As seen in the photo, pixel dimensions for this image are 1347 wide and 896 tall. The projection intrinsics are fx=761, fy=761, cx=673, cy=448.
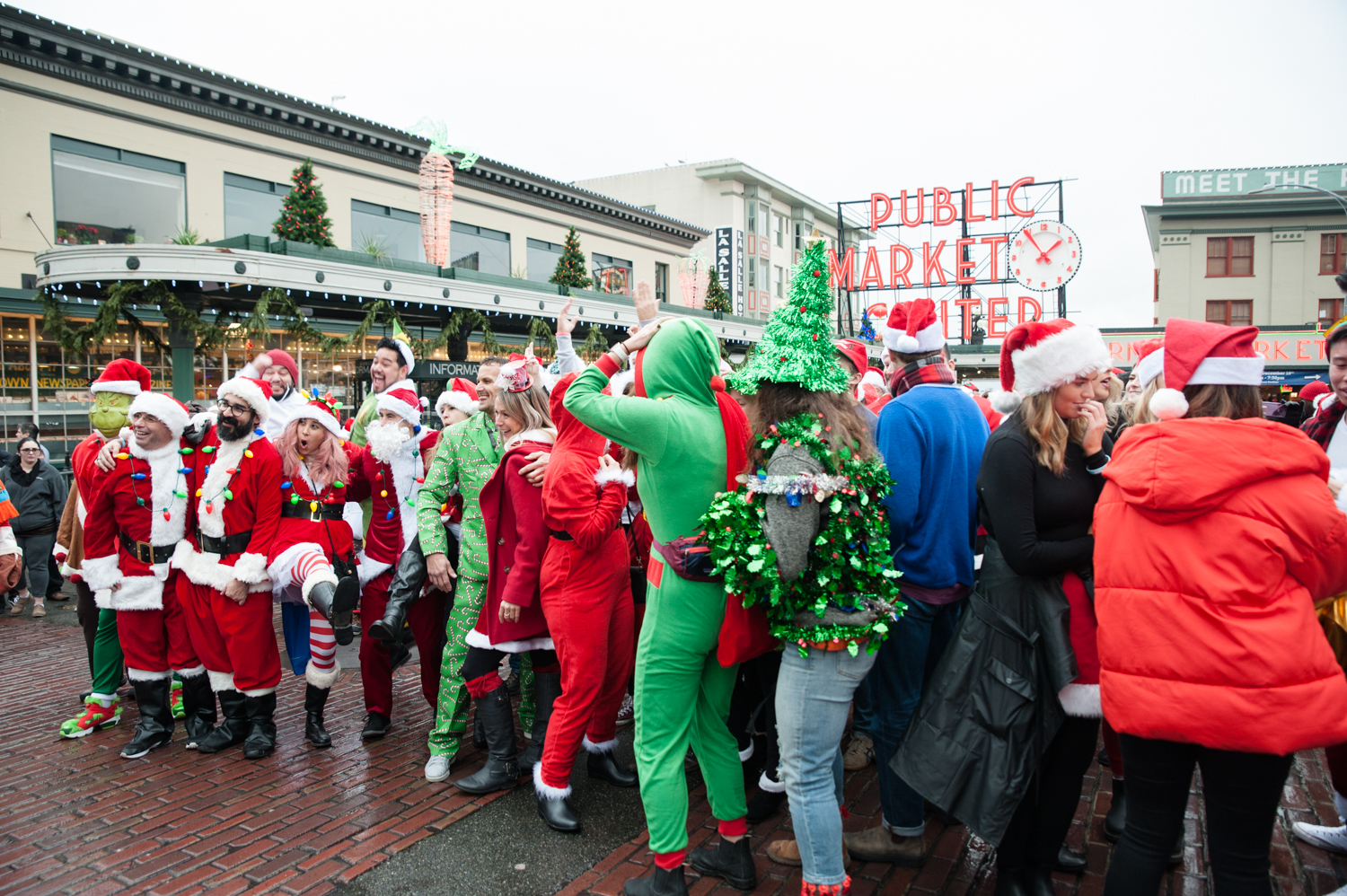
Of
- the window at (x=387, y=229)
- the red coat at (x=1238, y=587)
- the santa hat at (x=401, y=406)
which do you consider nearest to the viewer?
the red coat at (x=1238, y=587)

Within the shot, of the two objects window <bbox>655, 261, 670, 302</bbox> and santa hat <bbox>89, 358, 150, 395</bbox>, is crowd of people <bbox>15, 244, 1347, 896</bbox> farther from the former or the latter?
window <bbox>655, 261, 670, 302</bbox>

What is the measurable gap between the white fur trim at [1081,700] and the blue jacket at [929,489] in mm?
632

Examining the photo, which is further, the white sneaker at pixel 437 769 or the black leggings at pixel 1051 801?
the white sneaker at pixel 437 769

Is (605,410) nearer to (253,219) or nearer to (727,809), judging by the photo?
(727,809)

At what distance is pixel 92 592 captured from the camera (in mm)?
5102

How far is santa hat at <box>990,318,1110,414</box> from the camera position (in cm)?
259

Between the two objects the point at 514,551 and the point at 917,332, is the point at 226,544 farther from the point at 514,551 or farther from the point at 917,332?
the point at 917,332

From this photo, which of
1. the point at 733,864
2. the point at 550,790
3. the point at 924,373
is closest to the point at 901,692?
the point at 733,864

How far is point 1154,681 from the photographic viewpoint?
81.0 inches

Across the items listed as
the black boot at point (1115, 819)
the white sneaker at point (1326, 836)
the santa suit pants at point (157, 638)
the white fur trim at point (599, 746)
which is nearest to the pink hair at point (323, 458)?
the santa suit pants at point (157, 638)

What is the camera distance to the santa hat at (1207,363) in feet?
7.11

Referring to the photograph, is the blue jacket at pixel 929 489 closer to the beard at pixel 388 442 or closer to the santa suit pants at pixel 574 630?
the santa suit pants at pixel 574 630

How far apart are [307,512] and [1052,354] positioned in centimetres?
416

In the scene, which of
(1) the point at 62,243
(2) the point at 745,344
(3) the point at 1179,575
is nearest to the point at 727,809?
(3) the point at 1179,575
